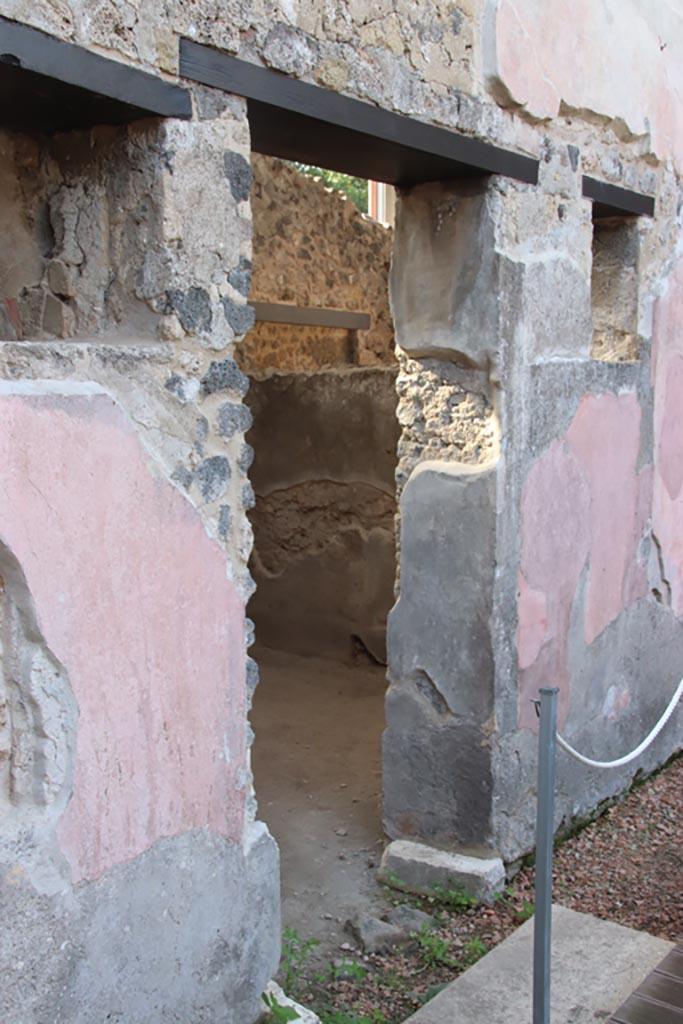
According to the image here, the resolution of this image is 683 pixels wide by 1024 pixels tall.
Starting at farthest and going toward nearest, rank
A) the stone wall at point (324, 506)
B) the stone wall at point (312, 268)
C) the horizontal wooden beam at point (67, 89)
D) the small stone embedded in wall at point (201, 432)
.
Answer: the stone wall at point (312, 268), the stone wall at point (324, 506), the small stone embedded in wall at point (201, 432), the horizontal wooden beam at point (67, 89)

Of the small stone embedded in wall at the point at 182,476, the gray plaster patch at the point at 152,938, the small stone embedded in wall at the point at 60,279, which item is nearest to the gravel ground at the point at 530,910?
the gray plaster patch at the point at 152,938

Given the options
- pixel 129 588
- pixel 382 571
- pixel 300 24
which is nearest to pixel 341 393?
pixel 382 571

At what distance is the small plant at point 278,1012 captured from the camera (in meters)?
2.36

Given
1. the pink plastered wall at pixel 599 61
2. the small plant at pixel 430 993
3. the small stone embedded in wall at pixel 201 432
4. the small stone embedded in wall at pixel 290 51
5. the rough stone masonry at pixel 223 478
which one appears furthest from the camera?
the pink plastered wall at pixel 599 61

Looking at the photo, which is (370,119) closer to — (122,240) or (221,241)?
(221,241)

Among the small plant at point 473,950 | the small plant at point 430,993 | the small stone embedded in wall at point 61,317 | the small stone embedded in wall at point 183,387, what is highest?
the small stone embedded in wall at point 61,317

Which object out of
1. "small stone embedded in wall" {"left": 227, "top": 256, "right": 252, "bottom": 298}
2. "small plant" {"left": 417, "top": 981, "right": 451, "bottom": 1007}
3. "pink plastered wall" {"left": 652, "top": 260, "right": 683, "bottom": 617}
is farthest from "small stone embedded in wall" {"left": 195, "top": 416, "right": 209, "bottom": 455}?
"pink plastered wall" {"left": 652, "top": 260, "right": 683, "bottom": 617}

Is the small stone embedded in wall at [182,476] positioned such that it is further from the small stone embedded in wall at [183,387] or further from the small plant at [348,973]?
the small plant at [348,973]

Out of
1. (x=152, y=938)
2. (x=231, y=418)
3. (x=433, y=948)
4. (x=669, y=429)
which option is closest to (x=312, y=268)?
(x=669, y=429)

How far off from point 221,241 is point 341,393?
A: 343 cm

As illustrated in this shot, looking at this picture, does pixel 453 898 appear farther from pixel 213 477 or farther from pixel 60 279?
Result: pixel 60 279

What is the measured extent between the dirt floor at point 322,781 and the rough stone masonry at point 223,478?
260 millimetres

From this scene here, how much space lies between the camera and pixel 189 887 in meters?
2.17

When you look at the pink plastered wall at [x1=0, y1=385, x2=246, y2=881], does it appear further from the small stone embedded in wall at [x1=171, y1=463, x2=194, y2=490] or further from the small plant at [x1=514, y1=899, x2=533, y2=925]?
the small plant at [x1=514, y1=899, x2=533, y2=925]
